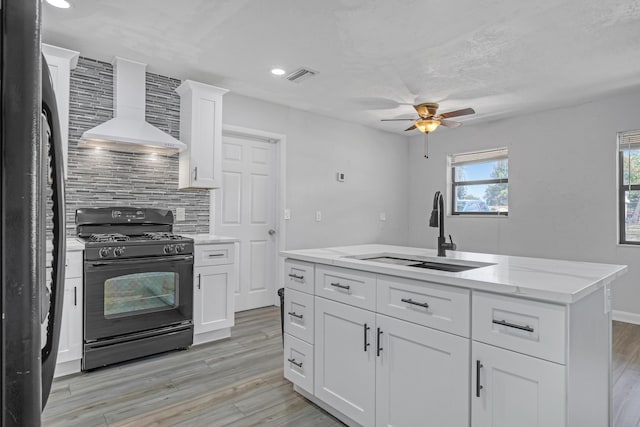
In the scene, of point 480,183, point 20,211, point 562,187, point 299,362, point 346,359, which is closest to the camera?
point 20,211

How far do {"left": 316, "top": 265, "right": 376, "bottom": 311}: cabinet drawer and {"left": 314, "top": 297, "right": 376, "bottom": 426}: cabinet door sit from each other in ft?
0.13

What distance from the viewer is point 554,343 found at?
1.22 metres

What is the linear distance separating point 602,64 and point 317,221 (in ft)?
10.8

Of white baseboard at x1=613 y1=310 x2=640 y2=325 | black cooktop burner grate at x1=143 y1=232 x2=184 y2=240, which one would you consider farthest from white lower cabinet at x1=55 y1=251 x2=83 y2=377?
white baseboard at x1=613 y1=310 x2=640 y2=325

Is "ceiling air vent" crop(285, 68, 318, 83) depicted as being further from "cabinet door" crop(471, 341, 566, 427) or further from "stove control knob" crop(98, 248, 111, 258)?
"cabinet door" crop(471, 341, 566, 427)

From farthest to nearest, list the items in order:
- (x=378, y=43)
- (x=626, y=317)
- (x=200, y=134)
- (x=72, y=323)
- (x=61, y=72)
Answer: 1. (x=626, y=317)
2. (x=200, y=134)
3. (x=378, y=43)
4. (x=61, y=72)
5. (x=72, y=323)

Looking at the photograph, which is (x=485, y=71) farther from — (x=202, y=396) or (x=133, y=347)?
(x=133, y=347)

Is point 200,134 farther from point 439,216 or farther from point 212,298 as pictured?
point 439,216

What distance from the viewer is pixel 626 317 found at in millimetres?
3969

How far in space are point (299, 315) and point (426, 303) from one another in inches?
35.8

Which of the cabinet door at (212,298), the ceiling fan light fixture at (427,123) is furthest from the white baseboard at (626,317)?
the cabinet door at (212,298)

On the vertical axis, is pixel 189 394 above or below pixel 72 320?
below

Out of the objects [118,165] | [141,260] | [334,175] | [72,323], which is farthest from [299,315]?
[334,175]

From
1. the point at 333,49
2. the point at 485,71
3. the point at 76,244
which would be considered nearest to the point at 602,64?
the point at 485,71
